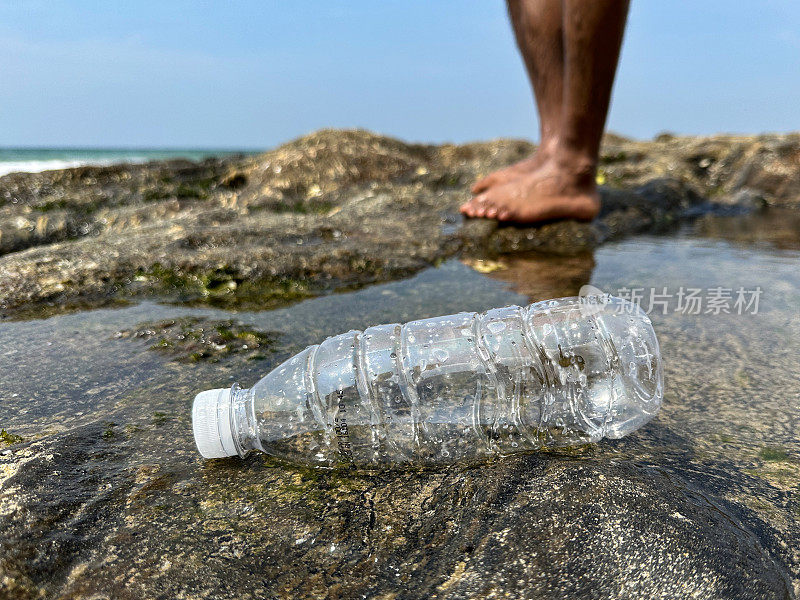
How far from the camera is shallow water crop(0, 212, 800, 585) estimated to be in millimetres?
1021

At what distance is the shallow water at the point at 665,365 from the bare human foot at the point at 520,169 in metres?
0.81

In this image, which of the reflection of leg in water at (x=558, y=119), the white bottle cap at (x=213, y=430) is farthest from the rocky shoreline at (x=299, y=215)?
the white bottle cap at (x=213, y=430)

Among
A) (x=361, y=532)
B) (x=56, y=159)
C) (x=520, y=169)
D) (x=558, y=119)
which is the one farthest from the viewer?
(x=56, y=159)

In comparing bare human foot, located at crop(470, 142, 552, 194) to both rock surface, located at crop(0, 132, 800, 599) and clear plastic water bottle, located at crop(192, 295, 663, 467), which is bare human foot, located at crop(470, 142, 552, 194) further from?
clear plastic water bottle, located at crop(192, 295, 663, 467)

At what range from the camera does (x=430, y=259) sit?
103 inches

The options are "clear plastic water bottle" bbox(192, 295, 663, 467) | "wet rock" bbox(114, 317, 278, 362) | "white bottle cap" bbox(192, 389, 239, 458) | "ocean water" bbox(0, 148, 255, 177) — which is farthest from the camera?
"ocean water" bbox(0, 148, 255, 177)

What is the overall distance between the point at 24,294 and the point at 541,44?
2.72 metres

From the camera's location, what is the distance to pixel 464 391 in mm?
1229

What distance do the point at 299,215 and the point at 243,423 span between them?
8.76 feet

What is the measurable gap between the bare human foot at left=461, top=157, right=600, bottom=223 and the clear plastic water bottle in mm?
1730

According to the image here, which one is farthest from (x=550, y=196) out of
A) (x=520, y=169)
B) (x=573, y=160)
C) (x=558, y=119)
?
(x=558, y=119)

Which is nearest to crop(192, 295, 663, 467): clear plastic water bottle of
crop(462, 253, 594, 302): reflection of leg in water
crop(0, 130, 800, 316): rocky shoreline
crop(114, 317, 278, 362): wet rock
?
crop(114, 317, 278, 362): wet rock

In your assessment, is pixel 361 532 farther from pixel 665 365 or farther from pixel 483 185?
pixel 483 185

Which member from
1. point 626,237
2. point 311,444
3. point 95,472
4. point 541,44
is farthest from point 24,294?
point 626,237
